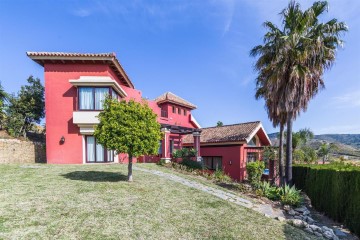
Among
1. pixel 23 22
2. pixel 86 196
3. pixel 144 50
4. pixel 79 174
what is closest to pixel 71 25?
pixel 23 22

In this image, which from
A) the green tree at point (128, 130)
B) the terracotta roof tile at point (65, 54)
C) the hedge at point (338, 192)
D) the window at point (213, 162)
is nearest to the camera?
the hedge at point (338, 192)

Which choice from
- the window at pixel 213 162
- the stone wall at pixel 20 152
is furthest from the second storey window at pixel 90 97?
the window at pixel 213 162

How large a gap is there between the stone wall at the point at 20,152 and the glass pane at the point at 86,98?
5.85 m

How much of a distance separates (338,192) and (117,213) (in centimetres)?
989

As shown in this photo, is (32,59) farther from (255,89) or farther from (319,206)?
(319,206)

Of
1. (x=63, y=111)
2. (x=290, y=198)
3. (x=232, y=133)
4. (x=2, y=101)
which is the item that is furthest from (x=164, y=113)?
(x=290, y=198)

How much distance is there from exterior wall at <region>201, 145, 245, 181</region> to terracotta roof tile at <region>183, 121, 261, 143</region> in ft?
2.79

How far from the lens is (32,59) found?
1644 cm

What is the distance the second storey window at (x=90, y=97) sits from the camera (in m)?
16.8

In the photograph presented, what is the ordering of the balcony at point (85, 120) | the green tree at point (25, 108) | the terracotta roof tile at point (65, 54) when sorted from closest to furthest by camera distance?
the terracotta roof tile at point (65, 54), the balcony at point (85, 120), the green tree at point (25, 108)

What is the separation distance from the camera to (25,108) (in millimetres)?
20812

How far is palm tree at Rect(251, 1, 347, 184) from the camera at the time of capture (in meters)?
13.5

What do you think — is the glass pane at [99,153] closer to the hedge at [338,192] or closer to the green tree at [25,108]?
the green tree at [25,108]

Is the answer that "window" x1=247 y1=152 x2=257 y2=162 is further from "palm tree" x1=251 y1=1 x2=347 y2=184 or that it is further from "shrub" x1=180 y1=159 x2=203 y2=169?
"palm tree" x1=251 y1=1 x2=347 y2=184
